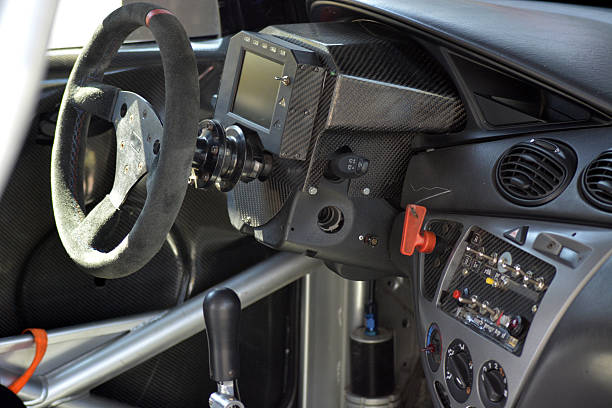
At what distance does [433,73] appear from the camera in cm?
137

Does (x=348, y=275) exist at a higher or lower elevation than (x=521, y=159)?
lower

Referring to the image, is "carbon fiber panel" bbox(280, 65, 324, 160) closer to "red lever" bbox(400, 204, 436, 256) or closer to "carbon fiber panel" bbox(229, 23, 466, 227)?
"carbon fiber panel" bbox(229, 23, 466, 227)

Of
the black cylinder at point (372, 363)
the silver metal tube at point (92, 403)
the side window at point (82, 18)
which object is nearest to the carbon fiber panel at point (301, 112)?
the side window at point (82, 18)

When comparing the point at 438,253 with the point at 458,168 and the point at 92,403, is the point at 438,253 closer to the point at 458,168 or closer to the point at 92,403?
the point at 458,168

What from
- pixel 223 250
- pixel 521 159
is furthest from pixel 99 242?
pixel 223 250

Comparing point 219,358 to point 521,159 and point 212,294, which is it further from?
point 521,159

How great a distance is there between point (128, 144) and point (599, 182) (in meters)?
0.71

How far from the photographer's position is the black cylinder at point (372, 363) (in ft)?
6.25

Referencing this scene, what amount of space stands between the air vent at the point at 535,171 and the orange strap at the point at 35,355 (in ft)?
3.62

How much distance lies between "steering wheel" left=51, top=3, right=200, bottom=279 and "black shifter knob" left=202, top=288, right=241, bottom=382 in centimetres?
20

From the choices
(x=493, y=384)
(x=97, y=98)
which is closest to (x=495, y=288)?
(x=493, y=384)

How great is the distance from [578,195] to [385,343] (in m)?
0.89

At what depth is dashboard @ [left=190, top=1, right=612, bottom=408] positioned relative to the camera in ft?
3.66

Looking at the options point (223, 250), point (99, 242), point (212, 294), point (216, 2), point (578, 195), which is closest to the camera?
point (578, 195)
